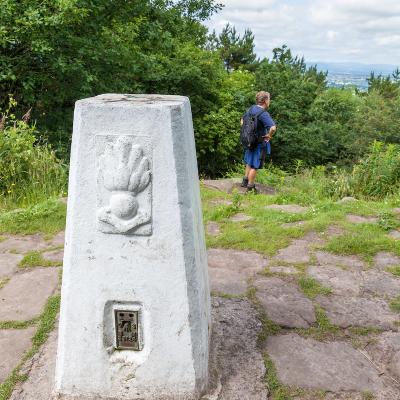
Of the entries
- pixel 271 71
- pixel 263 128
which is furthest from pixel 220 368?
pixel 271 71

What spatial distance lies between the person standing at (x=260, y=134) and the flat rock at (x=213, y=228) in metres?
Answer: 1.83

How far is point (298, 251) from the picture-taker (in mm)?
3867

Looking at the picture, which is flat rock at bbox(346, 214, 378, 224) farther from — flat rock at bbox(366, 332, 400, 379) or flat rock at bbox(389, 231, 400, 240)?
flat rock at bbox(366, 332, 400, 379)

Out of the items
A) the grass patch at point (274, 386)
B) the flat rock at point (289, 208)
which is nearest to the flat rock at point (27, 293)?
the grass patch at point (274, 386)

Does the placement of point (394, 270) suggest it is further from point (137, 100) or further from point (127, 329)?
point (137, 100)

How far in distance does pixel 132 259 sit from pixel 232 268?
1.74 metres

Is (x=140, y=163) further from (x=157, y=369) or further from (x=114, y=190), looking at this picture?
(x=157, y=369)

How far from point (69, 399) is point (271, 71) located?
14.8 metres

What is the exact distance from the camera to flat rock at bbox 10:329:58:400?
2.18 metres

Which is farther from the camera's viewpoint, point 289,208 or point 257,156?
point 257,156

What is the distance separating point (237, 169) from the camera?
41.6 feet

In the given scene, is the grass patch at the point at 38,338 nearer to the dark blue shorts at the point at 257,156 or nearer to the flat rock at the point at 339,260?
the flat rock at the point at 339,260

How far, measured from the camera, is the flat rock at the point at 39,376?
7.14ft

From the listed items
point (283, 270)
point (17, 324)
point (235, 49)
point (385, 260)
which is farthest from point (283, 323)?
point (235, 49)
